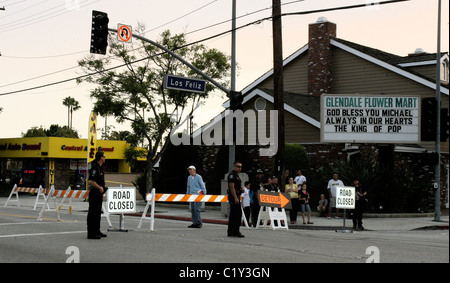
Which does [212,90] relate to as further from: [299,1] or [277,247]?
[277,247]

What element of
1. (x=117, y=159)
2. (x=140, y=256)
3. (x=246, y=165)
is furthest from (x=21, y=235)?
(x=117, y=159)

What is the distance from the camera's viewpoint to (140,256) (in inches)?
388

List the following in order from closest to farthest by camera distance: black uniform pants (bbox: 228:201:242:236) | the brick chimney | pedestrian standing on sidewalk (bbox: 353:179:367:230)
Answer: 1. black uniform pants (bbox: 228:201:242:236)
2. pedestrian standing on sidewalk (bbox: 353:179:367:230)
3. the brick chimney

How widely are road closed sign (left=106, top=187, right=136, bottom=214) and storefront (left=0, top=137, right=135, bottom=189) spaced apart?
30.5 meters

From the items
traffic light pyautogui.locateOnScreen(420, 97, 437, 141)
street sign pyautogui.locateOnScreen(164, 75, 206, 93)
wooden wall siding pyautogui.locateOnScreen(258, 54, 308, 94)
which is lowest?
traffic light pyautogui.locateOnScreen(420, 97, 437, 141)

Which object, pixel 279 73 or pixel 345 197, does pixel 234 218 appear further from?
pixel 279 73

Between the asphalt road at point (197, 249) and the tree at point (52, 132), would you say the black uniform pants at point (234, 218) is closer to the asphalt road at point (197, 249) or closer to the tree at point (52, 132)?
the asphalt road at point (197, 249)

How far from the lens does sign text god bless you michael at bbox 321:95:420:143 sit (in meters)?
25.3

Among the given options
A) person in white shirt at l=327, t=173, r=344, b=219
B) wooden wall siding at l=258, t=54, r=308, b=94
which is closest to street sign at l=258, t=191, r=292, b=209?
person in white shirt at l=327, t=173, r=344, b=219

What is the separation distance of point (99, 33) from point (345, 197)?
9.63m

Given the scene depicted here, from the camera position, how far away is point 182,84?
21.7m

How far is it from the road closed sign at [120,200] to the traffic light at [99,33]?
594 cm

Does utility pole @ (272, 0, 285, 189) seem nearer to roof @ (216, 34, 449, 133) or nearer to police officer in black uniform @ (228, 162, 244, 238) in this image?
roof @ (216, 34, 449, 133)

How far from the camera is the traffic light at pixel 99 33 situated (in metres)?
19.1
